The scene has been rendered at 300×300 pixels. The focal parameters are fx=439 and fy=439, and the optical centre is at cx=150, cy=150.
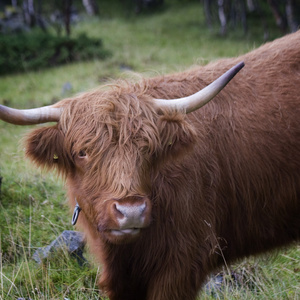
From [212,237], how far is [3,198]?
3.03 meters

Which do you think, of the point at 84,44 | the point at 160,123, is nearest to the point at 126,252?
the point at 160,123

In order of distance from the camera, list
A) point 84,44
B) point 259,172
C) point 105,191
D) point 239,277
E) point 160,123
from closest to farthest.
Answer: point 105,191 < point 160,123 < point 259,172 < point 239,277 < point 84,44

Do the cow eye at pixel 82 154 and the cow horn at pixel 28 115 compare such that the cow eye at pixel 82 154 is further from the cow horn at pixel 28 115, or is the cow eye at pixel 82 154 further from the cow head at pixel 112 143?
the cow horn at pixel 28 115

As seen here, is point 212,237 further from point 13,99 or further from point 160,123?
point 13,99

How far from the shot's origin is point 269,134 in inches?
144

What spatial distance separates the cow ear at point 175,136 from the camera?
3.09 m

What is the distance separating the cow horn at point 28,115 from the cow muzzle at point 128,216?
80 centimetres

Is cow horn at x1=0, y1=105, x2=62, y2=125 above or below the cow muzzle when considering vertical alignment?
above

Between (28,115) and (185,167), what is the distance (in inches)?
47.1

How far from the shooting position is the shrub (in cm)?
1645

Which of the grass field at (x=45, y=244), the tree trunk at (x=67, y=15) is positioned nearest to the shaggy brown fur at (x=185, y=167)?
the grass field at (x=45, y=244)

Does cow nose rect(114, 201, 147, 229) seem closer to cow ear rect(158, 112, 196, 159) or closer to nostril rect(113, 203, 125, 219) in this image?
nostril rect(113, 203, 125, 219)

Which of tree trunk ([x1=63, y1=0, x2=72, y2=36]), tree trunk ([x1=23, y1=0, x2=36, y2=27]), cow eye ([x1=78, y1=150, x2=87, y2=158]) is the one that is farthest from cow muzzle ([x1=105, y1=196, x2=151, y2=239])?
tree trunk ([x1=23, y1=0, x2=36, y2=27])

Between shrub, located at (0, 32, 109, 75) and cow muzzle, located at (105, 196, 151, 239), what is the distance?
1407cm
